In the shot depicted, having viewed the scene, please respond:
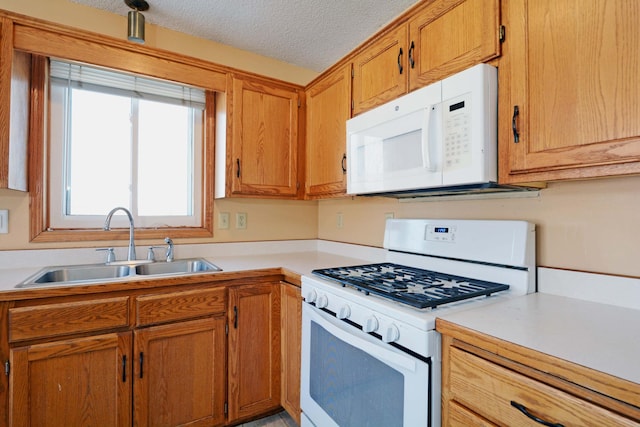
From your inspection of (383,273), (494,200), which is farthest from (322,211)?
(494,200)

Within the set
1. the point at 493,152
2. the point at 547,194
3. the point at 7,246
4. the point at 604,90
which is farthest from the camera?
the point at 7,246

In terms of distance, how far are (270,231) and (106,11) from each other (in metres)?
1.72

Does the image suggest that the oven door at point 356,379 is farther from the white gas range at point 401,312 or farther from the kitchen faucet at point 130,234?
the kitchen faucet at point 130,234

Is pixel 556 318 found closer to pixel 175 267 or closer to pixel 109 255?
pixel 175 267

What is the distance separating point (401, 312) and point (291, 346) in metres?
0.91

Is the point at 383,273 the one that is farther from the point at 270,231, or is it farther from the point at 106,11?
the point at 106,11

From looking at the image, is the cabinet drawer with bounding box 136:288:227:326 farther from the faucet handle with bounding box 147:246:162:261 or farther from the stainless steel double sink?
the faucet handle with bounding box 147:246:162:261

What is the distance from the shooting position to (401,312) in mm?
977

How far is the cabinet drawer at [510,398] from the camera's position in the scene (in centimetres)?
63

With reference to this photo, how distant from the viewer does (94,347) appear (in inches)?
53.1

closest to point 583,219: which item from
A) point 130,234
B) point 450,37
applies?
point 450,37

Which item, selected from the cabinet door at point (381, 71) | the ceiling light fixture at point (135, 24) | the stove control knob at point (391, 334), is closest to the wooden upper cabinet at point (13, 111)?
the ceiling light fixture at point (135, 24)

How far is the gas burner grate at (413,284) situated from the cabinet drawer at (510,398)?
0.20 m

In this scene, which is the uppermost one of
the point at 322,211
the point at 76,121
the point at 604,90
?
the point at 76,121
